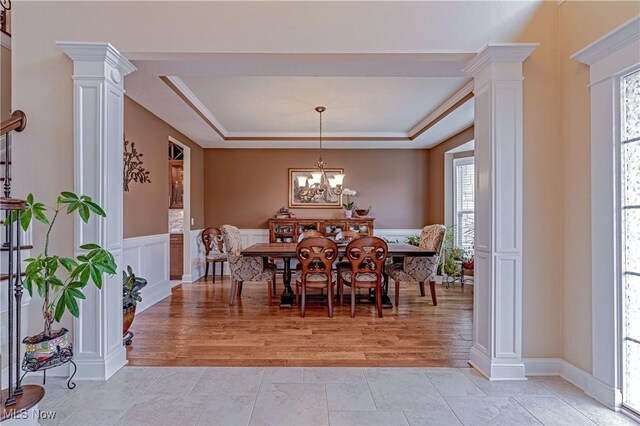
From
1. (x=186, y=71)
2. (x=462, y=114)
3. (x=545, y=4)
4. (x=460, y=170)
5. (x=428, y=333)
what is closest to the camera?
(x=545, y=4)

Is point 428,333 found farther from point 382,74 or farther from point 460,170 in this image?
point 460,170

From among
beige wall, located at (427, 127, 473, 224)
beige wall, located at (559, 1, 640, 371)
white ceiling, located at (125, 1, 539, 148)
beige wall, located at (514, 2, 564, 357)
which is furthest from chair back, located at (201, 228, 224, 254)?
beige wall, located at (559, 1, 640, 371)

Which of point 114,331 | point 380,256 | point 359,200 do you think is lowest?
point 114,331

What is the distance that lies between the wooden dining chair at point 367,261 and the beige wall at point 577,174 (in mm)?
1773

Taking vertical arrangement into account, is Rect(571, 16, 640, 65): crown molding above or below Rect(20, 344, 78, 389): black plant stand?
above

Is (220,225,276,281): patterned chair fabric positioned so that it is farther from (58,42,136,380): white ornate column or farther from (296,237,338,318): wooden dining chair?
(58,42,136,380): white ornate column

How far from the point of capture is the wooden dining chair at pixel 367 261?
3787 mm

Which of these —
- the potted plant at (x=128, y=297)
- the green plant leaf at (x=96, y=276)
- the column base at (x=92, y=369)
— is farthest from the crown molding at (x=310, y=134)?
the column base at (x=92, y=369)

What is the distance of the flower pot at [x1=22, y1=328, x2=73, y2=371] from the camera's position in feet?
6.76

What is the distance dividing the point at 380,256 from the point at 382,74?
1.94m

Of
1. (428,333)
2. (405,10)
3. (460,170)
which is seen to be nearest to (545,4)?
(405,10)

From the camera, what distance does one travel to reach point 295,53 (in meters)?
2.50

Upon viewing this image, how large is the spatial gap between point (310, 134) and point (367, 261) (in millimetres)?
3013

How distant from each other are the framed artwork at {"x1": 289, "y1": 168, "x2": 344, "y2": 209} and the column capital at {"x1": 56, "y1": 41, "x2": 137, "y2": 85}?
4.23 metres
